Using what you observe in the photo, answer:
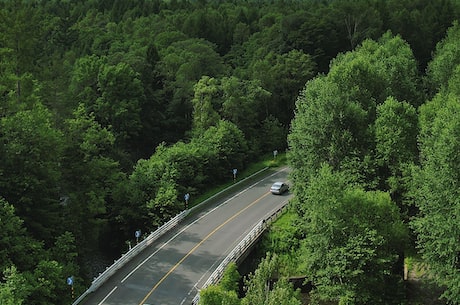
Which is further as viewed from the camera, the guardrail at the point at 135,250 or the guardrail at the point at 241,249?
the guardrail at the point at 241,249

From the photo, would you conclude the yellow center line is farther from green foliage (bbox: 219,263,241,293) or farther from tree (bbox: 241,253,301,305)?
tree (bbox: 241,253,301,305)

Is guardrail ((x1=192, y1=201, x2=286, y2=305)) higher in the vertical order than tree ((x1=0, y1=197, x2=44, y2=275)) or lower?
lower

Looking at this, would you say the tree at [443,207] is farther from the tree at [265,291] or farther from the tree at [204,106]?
the tree at [204,106]

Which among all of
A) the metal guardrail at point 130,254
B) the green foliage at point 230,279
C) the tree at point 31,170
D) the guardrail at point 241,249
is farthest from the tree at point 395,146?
the tree at point 31,170

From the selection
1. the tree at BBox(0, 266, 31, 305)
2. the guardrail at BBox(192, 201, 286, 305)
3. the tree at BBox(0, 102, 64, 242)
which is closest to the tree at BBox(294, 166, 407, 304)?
the guardrail at BBox(192, 201, 286, 305)

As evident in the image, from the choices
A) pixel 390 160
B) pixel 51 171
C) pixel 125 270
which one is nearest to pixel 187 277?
pixel 125 270

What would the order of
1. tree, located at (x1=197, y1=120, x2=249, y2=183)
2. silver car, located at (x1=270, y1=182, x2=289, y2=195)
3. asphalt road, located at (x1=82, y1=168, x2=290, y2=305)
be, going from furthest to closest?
1. tree, located at (x1=197, y1=120, x2=249, y2=183)
2. silver car, located at (x1=270, y1=182, x2=289, y2=195)
3. asphalt road, located at (x1=82, y1=168, x2=290, y2=305)

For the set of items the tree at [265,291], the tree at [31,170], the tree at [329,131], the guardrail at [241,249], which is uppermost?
the tree at [31,170]
